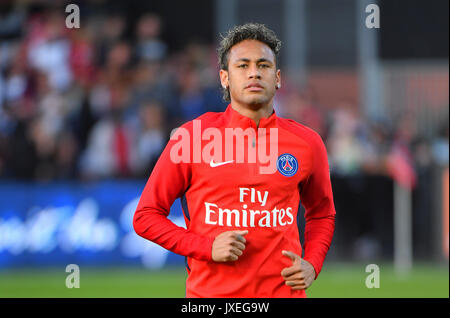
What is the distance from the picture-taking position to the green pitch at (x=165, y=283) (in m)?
9.77

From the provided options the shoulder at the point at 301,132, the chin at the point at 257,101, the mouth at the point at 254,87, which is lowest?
the shoulder at the point at 301,132

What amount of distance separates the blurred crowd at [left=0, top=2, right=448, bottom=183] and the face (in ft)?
28.5

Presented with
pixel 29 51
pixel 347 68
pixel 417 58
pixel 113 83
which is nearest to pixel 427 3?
pixel 417 58

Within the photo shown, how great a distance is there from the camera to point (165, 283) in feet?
36.0

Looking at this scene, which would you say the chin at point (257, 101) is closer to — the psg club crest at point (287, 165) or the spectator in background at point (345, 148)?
the psg club crest at point (287, 165)

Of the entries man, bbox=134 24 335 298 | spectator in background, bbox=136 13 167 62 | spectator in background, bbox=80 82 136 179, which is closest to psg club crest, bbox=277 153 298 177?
man, bbox=134 24 335 298

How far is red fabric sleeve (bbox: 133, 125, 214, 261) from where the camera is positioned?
423 cm

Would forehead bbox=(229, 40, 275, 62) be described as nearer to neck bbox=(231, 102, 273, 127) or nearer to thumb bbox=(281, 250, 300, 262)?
neck bbox=(231, 102, 273, 127)

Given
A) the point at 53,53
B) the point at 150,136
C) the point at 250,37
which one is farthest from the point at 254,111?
the point at 53,53

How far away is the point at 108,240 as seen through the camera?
1262 centimetres

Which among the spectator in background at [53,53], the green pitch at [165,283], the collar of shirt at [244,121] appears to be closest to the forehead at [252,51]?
the collar of shirt at [244,121]

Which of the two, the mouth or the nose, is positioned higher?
the nose

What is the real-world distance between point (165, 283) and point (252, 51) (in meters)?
7.02

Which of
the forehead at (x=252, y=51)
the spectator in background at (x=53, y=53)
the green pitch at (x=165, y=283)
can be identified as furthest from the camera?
the spectator in background at (x=53, y=53)
